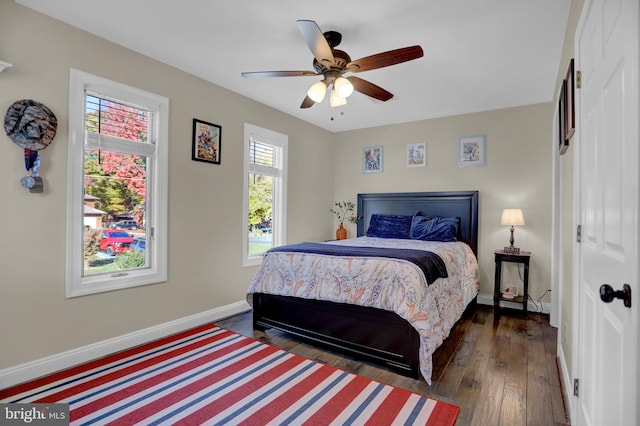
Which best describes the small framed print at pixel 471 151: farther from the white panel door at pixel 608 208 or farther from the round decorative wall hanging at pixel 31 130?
the round decorative wall hanging at pixel 31 130

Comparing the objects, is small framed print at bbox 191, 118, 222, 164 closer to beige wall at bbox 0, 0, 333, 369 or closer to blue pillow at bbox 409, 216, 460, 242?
beige wall at bbox 0, 0, 333, 369

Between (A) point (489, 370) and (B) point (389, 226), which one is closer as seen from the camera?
(A) point (489, 370)

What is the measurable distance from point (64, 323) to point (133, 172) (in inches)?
53.3

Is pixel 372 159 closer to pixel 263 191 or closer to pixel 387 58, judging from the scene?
pixel 263 191

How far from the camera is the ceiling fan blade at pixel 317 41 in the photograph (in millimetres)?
1913

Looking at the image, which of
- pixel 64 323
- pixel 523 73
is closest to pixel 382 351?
pixel 64 323

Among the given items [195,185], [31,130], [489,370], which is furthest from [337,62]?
[489,370]

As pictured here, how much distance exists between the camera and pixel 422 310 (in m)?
2.33

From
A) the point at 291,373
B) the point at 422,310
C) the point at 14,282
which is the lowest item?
the point at 291,373

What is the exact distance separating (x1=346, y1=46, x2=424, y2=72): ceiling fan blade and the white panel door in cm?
86

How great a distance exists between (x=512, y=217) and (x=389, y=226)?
4.97 feet

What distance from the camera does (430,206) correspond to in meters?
4.71

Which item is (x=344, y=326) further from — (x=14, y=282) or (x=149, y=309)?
(x=14, y=282)

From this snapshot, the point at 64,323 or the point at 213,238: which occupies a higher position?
the point at 213,238
